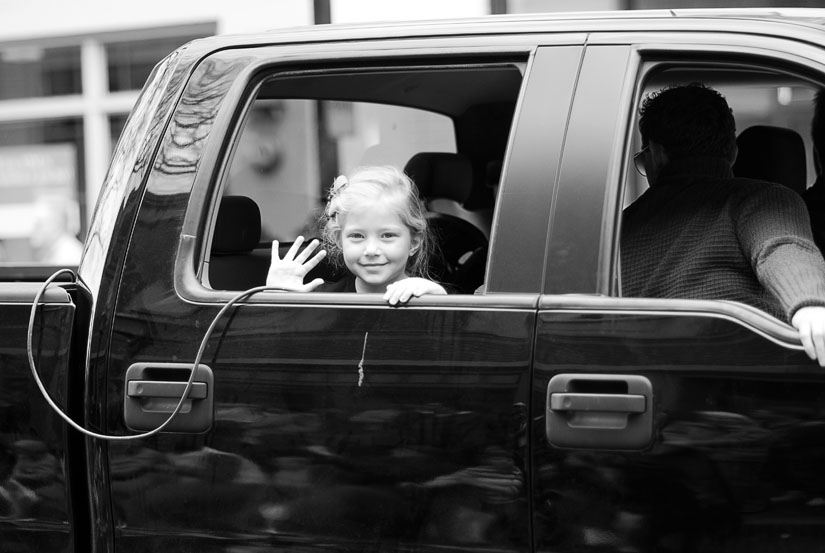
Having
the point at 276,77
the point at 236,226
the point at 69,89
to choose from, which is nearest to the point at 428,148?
the point at 236,226

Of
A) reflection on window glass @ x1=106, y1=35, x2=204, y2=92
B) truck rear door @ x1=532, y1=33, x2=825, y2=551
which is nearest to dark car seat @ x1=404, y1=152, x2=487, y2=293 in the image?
truck rear door @ x1=532, y1=33, x2=825, y2=551

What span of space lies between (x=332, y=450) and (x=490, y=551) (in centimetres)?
32

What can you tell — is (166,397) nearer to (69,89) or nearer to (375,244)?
(375,244)

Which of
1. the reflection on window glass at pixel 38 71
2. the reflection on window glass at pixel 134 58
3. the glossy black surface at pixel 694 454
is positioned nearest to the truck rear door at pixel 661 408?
the glossy black surface at pixel 694 454

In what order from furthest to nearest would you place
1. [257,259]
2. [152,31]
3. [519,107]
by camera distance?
1. [152,31]
2. [257,259]
3. [519,107]

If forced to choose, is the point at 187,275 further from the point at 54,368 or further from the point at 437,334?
the point at 437,334

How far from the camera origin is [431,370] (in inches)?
73.4

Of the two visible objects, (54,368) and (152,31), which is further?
(152,31)

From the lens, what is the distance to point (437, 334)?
188 centimetres

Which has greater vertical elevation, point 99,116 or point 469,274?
point 99,116

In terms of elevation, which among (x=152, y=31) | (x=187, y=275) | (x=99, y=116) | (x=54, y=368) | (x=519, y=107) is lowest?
(x=54, y=368)

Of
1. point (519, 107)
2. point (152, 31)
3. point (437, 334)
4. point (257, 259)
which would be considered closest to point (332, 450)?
point (437, 334)

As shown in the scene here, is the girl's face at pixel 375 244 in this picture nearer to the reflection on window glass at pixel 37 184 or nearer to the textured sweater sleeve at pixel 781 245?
the textured sweater sleeve at pixel 781 245

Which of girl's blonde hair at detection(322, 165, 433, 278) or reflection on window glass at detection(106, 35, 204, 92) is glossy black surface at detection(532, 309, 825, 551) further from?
reflection on window glass at detection(106, 35, 204, 92)
